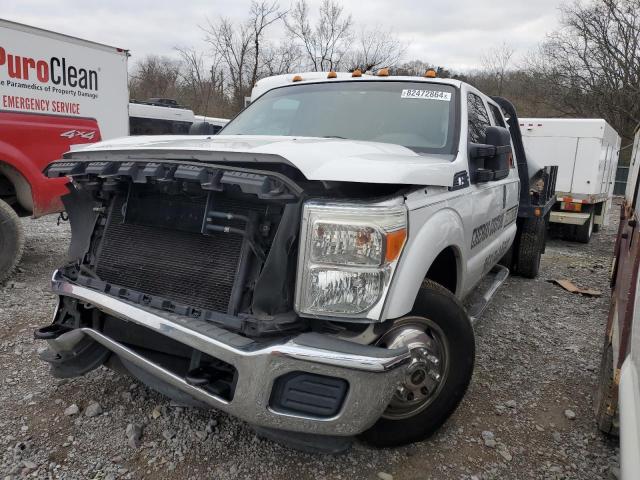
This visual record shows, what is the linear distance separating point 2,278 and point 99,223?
3.18m

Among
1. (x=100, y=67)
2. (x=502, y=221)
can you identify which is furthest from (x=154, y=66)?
(x=502, y=221)

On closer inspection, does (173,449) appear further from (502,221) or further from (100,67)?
(100,67)

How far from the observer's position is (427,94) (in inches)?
139

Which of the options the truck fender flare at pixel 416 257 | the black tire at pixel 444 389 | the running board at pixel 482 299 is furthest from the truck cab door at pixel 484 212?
the black tire at pixel 444 389

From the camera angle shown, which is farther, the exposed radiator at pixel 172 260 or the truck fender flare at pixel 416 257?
the exposed radiator at pixel 172 260

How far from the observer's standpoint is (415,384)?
2.52 meters

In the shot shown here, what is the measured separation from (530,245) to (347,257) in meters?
4.95

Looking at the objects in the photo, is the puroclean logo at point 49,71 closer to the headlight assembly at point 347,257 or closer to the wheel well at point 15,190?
the wheel well at point 15,190

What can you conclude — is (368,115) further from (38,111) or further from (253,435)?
(38,111)

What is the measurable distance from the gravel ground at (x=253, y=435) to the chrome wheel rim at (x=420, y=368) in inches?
11.2

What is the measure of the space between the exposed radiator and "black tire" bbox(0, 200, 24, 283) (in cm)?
323

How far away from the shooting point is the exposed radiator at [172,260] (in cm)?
232

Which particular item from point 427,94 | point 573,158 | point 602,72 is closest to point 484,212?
point 427,94

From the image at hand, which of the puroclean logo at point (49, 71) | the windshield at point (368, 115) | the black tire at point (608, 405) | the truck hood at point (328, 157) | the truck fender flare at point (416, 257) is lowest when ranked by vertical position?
the black tire at point (608, 405)
